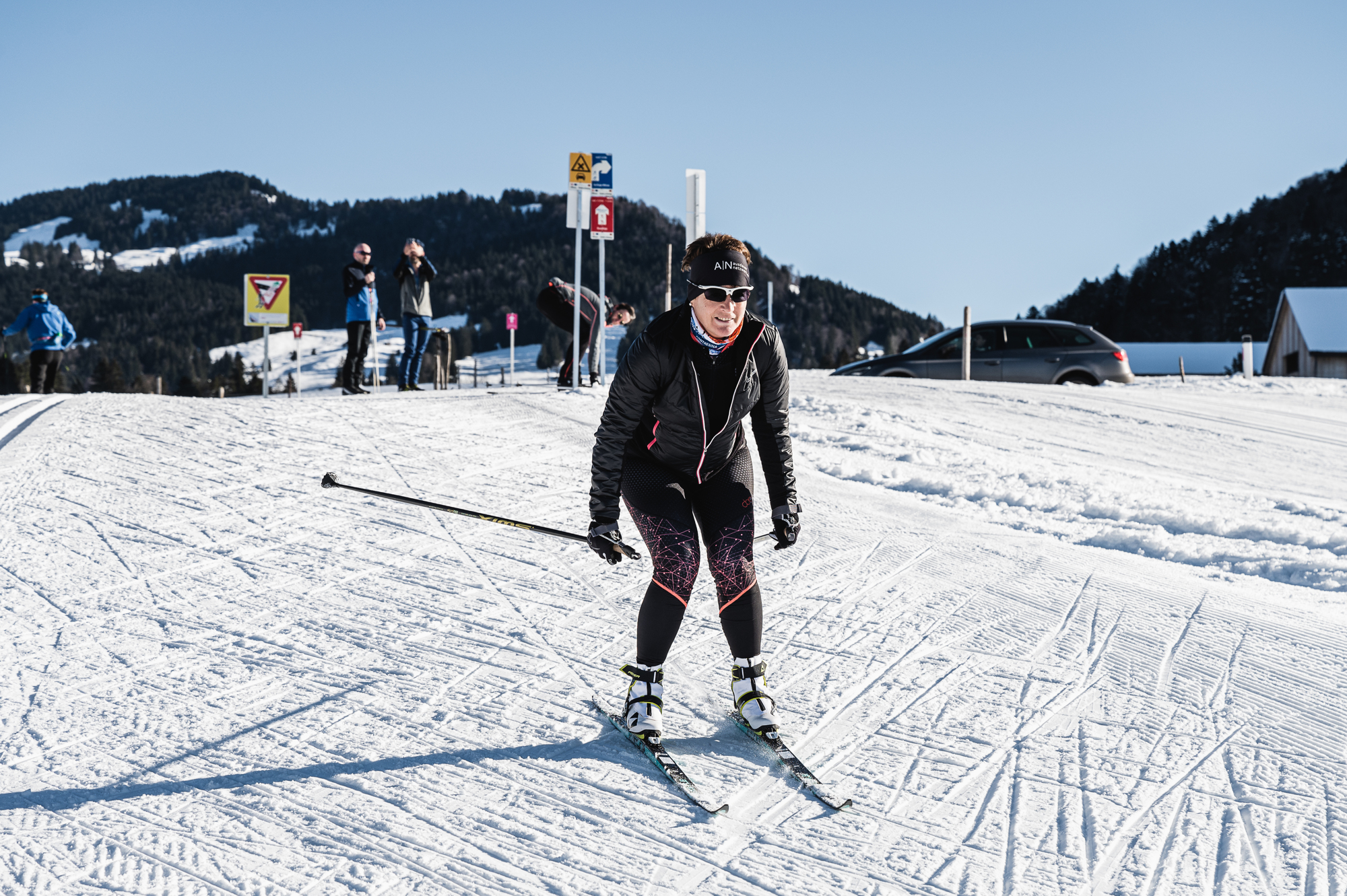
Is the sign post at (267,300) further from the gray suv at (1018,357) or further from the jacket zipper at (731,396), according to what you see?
the jacket zipper at (731,396)

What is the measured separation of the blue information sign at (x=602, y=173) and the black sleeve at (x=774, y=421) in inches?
324

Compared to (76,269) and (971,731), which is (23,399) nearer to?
(971,731)

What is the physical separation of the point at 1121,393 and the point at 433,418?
332 inches

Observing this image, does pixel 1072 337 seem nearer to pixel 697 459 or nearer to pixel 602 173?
pixel 602 173

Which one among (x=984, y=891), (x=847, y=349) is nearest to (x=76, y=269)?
(x=847, y=349)

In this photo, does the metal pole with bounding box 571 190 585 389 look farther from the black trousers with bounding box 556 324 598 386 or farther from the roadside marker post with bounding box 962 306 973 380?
the roadside marker post with bounding box 962 306 973 380

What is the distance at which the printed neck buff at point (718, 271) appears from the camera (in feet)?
8.98

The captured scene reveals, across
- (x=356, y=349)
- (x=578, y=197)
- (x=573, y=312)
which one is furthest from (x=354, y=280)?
(x=578, y=197)

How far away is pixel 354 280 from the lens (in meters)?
10.5

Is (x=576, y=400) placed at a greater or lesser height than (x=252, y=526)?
greater

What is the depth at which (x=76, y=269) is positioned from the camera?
17875 centimetres

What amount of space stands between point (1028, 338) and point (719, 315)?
12.2m

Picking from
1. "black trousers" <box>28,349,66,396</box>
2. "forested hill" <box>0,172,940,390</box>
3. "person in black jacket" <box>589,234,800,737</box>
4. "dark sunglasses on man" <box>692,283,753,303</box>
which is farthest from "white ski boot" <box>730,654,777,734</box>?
"forested hill" <box>0,172,940,390</box>

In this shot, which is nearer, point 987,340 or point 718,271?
point 718,271
